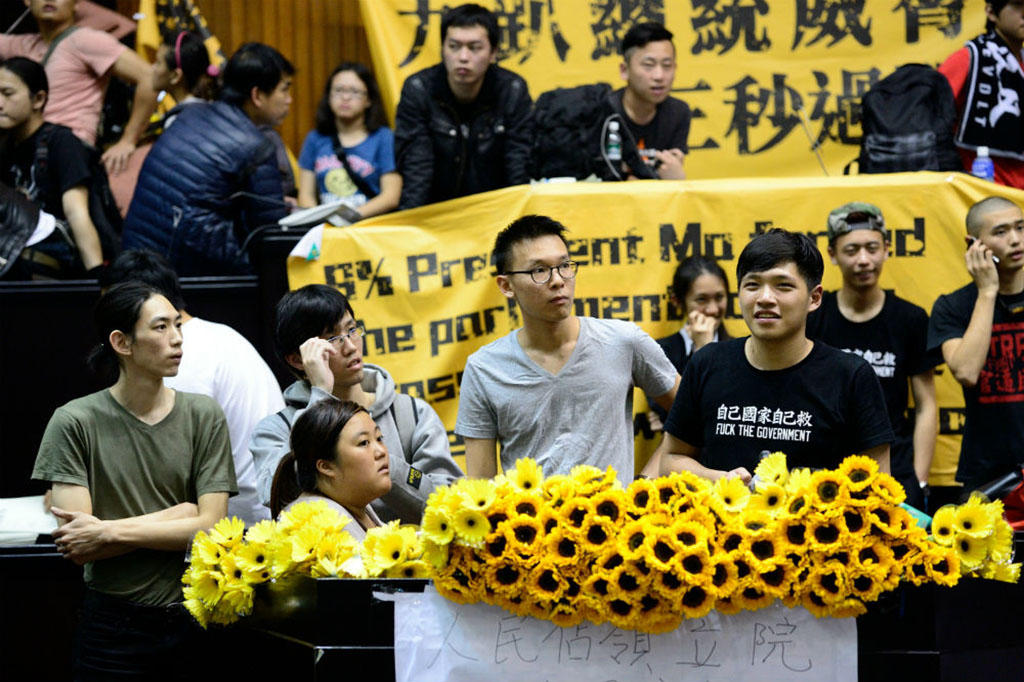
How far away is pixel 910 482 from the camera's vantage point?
213 inches

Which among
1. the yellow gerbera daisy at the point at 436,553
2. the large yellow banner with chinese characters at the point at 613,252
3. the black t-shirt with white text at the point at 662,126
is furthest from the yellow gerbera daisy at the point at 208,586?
the black t-shirt with white text at the point at 662,126

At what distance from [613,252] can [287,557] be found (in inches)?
126

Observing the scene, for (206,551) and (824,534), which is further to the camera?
(206,551)

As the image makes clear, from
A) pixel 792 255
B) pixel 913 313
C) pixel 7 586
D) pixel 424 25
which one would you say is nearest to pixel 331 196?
pixel 424 25

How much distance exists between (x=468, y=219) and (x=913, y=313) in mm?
2067

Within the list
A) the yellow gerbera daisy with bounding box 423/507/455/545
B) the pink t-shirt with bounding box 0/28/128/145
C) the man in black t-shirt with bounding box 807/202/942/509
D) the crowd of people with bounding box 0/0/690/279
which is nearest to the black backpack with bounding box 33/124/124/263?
the crowd of people with bounding box 0/0/690/279

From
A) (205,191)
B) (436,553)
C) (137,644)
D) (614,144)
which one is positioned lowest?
(137,644)

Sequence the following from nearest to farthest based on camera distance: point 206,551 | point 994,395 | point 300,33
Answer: point 206,551 < point 994,395 < point 300,33

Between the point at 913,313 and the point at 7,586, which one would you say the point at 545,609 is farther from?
the point at 7,586

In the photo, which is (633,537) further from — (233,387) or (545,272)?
(233,387)

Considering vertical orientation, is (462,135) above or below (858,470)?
above

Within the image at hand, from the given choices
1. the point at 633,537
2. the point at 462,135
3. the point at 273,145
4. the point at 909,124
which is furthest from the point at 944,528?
the point at 273,145

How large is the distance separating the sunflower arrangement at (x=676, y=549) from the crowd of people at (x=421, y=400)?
438 millimetres

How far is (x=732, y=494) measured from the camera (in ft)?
10.3
